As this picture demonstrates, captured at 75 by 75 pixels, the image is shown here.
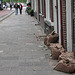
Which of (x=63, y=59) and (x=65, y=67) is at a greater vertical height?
(x=63, y=59)

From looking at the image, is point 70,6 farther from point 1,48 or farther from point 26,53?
point 1,48

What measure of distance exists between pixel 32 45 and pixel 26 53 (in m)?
1.96

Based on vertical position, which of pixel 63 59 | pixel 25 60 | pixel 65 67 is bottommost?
pixel 25 60

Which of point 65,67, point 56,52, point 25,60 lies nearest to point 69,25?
point 56,52

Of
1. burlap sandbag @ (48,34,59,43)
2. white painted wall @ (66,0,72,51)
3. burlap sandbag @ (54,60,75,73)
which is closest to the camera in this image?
burlap sandbag @ (54,60,75,73)

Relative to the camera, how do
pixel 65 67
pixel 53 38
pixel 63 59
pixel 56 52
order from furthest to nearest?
1. pixel 53 38
2. pixel 56 52
3. pixel 63 59
4. pixel 65 67

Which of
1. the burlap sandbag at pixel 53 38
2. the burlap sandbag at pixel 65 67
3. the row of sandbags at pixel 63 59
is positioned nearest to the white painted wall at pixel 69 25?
the row of sandbags at pixel 63 59

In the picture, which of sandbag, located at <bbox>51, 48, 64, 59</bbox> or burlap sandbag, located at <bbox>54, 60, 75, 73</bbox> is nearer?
burlap sandbag, located at <bbox>54, 60, 75, 73</bbox>

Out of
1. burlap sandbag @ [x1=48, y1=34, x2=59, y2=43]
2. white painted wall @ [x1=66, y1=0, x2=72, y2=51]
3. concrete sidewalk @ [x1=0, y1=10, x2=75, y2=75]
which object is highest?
white painted wall @ [x1=66, y1=0, x2=72, y2=51]

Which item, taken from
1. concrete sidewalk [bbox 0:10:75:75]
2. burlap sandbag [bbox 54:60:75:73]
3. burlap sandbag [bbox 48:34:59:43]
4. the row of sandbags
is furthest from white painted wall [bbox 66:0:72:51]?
burlap sandbag [bbox 48:34:59:43]

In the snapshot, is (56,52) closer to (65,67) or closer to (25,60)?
(25,60)

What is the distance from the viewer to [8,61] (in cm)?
870

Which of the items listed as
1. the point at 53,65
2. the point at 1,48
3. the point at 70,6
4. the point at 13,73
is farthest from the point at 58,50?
the point at 1,48

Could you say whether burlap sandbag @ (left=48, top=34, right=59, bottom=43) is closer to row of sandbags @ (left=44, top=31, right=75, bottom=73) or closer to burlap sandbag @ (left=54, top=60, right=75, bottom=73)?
row of sandbags @ (left=44, top=31, right=75, bottom=73)
